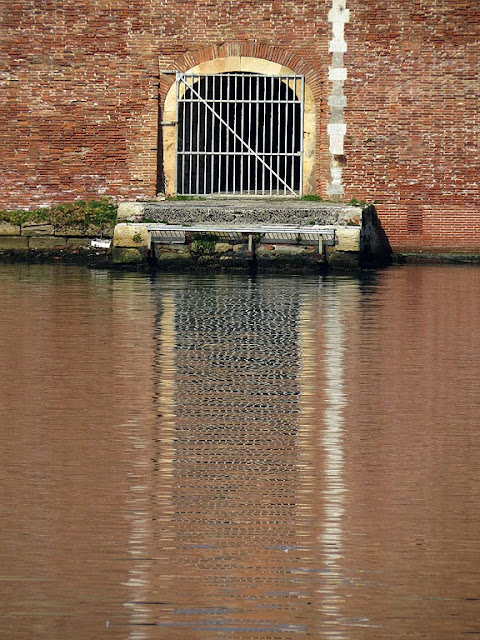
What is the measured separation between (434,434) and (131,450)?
5.23 feet

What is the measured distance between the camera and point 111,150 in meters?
19.3

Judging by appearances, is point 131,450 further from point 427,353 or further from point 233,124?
point 233,124

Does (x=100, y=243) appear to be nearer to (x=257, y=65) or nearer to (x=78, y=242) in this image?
(x=78, y=242)

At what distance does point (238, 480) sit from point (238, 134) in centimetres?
1393

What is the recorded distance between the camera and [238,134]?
1934 cm

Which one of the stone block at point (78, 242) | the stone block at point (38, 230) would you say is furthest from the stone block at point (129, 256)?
the stone block at point (38, 230)

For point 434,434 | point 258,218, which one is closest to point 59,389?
point 434,434

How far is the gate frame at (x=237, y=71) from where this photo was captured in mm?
18984

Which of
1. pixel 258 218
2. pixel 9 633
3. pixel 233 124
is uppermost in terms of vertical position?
pixel 233 124

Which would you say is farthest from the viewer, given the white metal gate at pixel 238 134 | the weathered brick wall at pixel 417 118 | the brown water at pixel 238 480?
the white metal gate at pixel 238 134

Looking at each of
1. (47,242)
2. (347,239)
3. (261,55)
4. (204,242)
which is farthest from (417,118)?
(47,242)

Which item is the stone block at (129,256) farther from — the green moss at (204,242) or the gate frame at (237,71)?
the gate frame at (237,71)

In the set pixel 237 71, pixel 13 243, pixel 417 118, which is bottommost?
pixel 13 243

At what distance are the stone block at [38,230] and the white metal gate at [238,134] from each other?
6.36 feet
